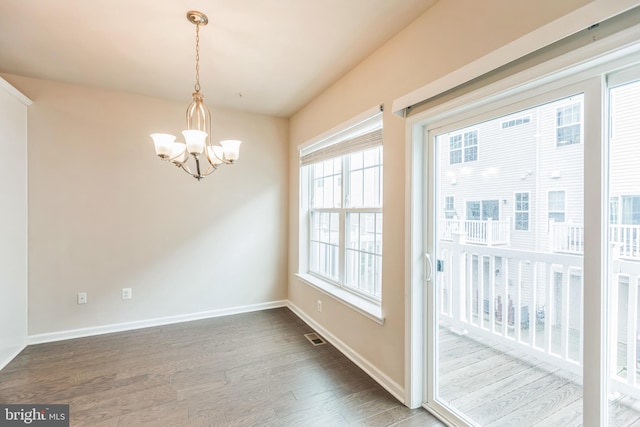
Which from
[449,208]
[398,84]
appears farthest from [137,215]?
[449,208]

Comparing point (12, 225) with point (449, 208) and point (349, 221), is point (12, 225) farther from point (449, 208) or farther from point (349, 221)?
point (449, 208)

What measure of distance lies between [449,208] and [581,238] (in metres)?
0.72

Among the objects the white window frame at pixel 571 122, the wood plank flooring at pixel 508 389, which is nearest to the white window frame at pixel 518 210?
the white window frame at pixel 571 122

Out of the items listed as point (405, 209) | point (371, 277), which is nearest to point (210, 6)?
point (405, 209)

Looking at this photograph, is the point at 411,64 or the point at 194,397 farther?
the point at 194,397

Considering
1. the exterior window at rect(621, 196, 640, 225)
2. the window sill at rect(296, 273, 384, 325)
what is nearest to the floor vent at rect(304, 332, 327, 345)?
the window sill at rect(296, 273, 384, 325)

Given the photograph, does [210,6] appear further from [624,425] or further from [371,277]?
[624,425]

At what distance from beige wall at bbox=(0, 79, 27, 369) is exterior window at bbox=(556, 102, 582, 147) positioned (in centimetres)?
407

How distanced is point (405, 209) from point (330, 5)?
1453mm

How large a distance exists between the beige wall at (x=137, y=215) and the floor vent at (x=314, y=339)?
3.57 feet

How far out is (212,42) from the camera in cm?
228

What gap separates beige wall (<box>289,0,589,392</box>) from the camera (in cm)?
145

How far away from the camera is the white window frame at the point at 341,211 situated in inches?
98.7

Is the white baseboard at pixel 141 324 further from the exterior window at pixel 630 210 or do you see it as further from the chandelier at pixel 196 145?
the exterior window at pixel 630 210
